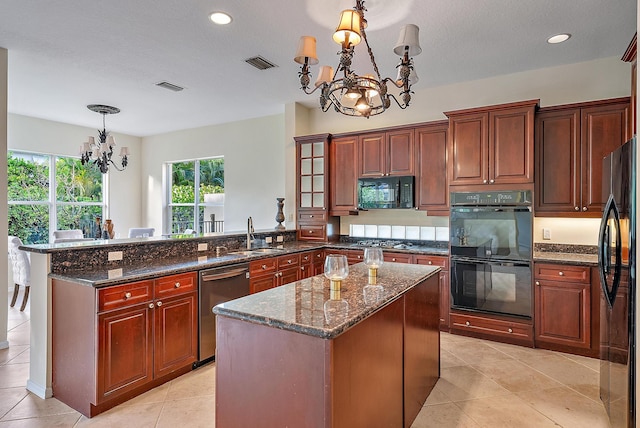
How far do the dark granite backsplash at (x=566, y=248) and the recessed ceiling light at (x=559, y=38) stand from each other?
6.65 ft

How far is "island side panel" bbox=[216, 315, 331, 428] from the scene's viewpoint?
4.58 feet

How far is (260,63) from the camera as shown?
3.87m

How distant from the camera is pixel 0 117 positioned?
137 inches

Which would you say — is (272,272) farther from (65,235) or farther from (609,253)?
(65,235)

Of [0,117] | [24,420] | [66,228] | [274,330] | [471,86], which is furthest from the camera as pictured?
[66,228]

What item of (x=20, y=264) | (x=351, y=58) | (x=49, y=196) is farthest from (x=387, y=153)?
(x=49, y=196)

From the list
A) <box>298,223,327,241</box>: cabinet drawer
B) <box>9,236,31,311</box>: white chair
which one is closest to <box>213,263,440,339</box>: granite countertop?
<box>298,223,327,241</box>: cabinet drawer

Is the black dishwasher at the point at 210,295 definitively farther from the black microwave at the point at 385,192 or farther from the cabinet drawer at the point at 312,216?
the black microwave at the point at 385,192

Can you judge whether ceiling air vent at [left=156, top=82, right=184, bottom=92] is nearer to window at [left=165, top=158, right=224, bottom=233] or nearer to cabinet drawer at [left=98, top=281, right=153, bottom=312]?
window at [left=165, top=158, right=224, bottom=233]

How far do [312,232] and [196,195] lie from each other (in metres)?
3.20

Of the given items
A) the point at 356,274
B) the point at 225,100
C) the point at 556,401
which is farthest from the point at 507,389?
the point at 225,100

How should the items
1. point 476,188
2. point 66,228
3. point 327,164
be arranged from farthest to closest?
point 66,228, point 327,164, point 476,188

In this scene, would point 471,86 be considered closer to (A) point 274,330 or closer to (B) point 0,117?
(A) point 274,330

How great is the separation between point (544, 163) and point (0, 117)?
211 inches
